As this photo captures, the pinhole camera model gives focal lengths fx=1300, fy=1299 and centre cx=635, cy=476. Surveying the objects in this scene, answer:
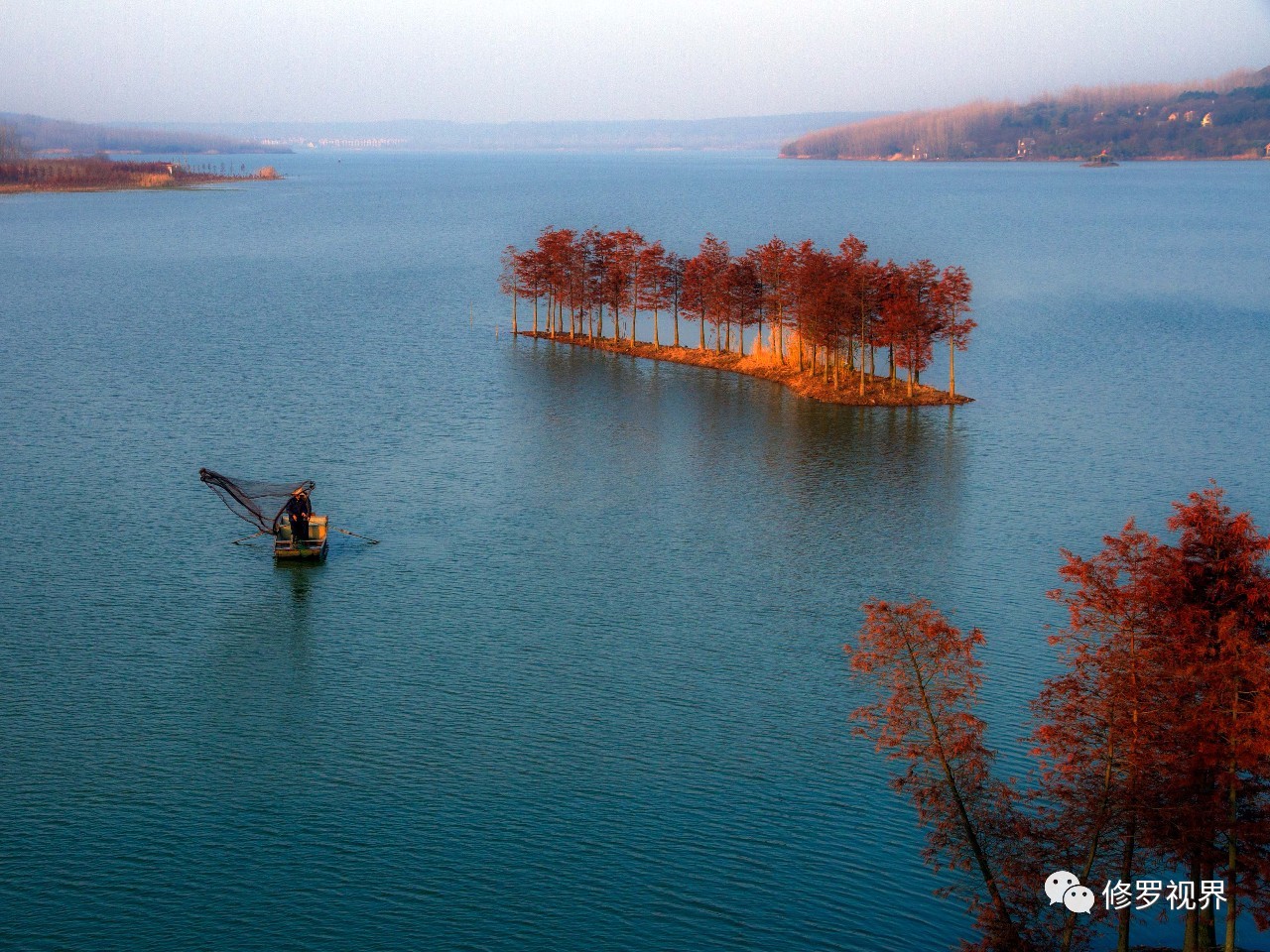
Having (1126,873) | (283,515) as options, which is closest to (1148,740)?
(1126,873)

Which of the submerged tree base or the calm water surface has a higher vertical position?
the submerged tree base

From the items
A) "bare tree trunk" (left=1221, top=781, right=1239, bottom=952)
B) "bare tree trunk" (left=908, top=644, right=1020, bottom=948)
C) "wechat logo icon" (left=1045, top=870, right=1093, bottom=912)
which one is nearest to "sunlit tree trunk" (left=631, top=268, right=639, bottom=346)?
"wechat logo icon" (left=1045, top=870, right=1093, bottom=912)

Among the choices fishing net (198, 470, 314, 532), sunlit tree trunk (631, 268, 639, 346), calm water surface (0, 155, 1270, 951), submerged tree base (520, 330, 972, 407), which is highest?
sunlit tree trunk (631, 268, 639, 346)

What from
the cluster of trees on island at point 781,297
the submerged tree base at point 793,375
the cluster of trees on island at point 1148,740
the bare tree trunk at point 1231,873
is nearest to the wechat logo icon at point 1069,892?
the cluster of trees on island at point 1148,740

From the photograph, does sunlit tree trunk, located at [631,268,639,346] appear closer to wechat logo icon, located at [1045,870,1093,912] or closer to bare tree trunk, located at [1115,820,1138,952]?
wechat logo icon, located at [1045,870,1093,912]

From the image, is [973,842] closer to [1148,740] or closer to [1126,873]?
[1126,873]

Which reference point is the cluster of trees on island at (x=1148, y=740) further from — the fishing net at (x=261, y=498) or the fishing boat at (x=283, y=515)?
the fishing net at (x=261, y=498)

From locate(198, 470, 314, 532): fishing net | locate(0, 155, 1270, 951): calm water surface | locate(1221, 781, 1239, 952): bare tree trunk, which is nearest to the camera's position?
locate(1221, 781, 1239, 952): bare tree trunk

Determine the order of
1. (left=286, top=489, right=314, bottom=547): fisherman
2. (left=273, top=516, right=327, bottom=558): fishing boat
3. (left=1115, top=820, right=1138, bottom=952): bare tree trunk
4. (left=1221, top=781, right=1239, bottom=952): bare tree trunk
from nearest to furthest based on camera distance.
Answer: (left=1221, top=781, right=1239, bottom=952): bare tree trunk
(left=1115, top=820, right=1138, bottom=952): bare tree trunk
(left=273, top=516, right=327, bottom=558): fishing boat
(left=286, top=489, right=314, bottom=547): fisherman
